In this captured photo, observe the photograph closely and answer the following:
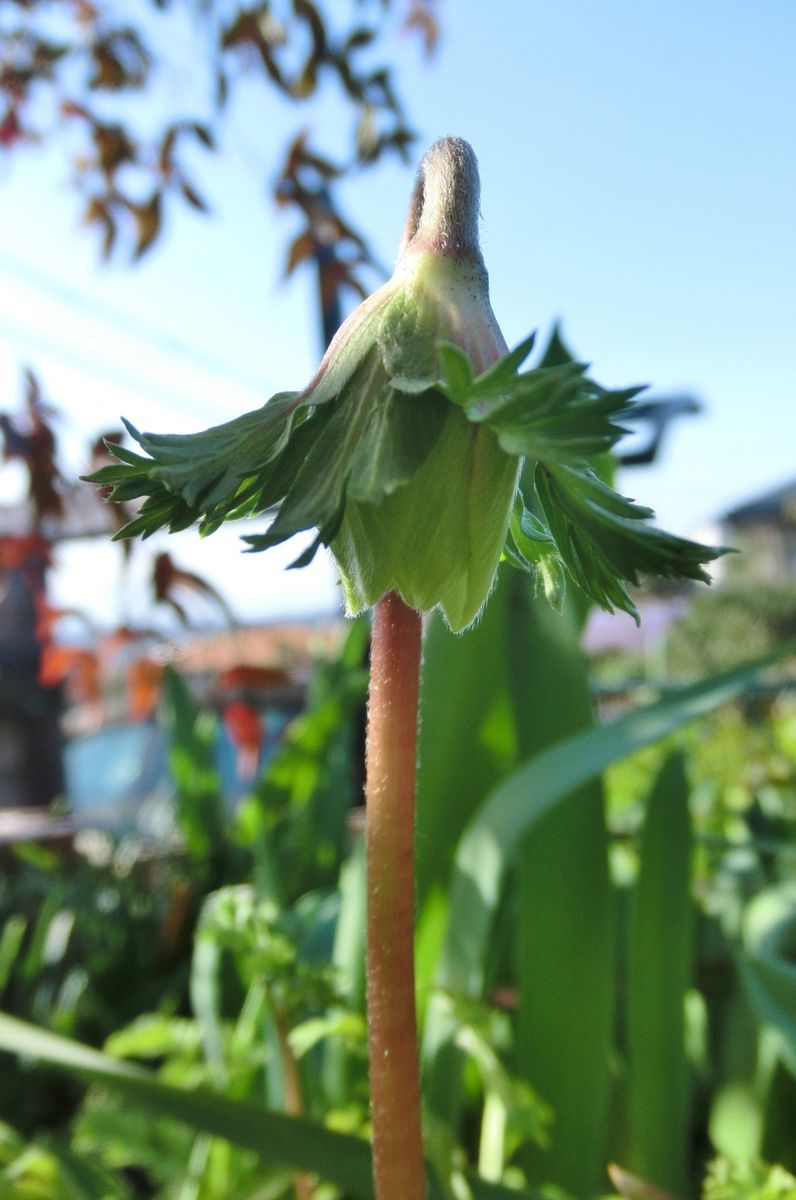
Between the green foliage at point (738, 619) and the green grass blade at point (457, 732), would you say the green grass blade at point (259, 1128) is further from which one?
the green foliage at point (738, 619)

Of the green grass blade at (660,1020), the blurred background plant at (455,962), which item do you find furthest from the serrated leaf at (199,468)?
the green grass blade at (660,1020)

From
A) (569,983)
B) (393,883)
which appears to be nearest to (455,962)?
(569,983)

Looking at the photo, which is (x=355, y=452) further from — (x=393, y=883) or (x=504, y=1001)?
(x=504, y=1001)

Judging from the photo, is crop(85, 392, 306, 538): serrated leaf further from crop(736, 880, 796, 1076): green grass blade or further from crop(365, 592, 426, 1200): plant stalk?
crop(736, 880, 796, 1076): green grass blade

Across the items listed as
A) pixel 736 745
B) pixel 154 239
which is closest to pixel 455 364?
pixel 154 239

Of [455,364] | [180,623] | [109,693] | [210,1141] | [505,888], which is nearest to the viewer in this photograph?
[455,364]

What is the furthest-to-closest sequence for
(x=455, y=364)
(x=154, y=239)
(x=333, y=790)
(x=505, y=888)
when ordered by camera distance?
(x=154, y=239), (x=333, y=790), (x=505, y=888), (x=455, y=364)

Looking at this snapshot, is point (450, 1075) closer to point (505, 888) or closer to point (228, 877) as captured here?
point (505, 888)
